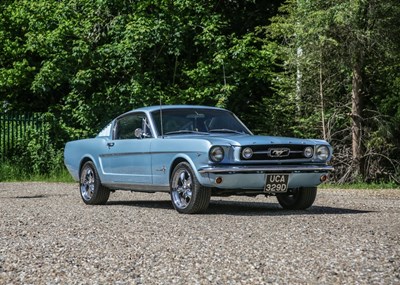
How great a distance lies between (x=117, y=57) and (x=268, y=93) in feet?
14.8

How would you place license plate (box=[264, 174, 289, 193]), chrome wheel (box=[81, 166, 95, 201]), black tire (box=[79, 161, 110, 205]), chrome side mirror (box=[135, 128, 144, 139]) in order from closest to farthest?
license plate (box=[264, 174, 289, 193]) → chrome side mirror (box=[135, 128, 144, 139]) → black tire (box=[79, 161, 110, 205]) → chrome wheel (box=[81, 166, 95, 201])

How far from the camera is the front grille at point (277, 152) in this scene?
9938 mm

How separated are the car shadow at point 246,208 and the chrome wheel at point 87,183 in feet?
1.22

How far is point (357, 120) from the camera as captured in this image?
18.7m

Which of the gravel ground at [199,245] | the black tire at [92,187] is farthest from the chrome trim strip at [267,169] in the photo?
the black tire at [92,187]

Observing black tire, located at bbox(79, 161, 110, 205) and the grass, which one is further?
the grass

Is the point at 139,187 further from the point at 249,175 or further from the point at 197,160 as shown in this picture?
the point at 249,175

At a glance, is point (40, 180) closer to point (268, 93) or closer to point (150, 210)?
point (268, 93)

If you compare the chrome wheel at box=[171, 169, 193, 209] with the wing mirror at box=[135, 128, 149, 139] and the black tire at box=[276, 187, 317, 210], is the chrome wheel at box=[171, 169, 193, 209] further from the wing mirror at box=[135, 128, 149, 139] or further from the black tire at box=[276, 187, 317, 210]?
the black tire at box=[276, 187, 317, 210]

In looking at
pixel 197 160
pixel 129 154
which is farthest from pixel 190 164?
pixel 129 154

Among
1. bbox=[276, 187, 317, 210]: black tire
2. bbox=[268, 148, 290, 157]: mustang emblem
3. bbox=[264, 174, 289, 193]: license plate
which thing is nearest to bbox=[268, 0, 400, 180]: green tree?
bbox=[276, 187, 317, 210]: black tire

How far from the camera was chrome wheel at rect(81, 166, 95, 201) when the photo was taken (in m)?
12.2

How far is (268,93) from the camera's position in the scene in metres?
23.1

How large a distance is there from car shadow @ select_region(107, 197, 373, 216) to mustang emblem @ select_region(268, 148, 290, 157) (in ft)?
2.52
